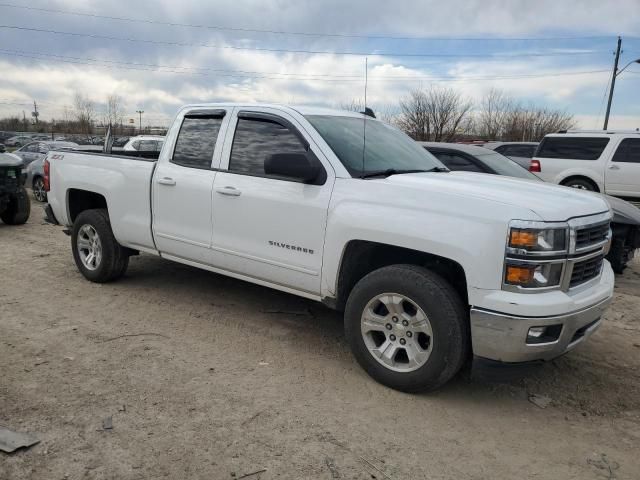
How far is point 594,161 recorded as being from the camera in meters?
11.8

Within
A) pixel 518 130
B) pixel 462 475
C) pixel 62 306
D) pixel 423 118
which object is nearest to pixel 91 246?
pixel 62 306

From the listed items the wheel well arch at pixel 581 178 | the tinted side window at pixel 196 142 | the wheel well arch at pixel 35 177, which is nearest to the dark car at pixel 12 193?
the wheel well arch at pixel 35 177

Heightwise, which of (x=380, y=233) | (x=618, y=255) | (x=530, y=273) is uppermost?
(x=380, y=233)

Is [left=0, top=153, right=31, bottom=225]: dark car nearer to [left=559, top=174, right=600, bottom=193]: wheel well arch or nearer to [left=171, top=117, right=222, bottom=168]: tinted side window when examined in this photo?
[left=171, top=117, right=222, bottom=168]: tinted side window

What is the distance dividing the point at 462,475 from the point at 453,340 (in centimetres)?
80

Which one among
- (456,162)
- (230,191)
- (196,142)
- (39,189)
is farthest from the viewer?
(39,189)

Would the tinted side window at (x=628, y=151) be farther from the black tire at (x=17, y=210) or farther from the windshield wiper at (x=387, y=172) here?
the black tire at (x=17, y=210)

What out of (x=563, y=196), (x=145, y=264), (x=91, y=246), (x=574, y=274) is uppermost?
(x=563, y=196)

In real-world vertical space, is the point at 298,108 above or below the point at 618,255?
above

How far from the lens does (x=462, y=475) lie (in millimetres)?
2814

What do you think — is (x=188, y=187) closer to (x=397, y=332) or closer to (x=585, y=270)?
(x=397, y=332)

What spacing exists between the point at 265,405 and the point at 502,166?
506cm

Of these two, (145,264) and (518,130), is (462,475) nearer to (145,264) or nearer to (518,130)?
(145,264)

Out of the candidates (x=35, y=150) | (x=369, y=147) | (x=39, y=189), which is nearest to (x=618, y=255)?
(x=369, y=147)
